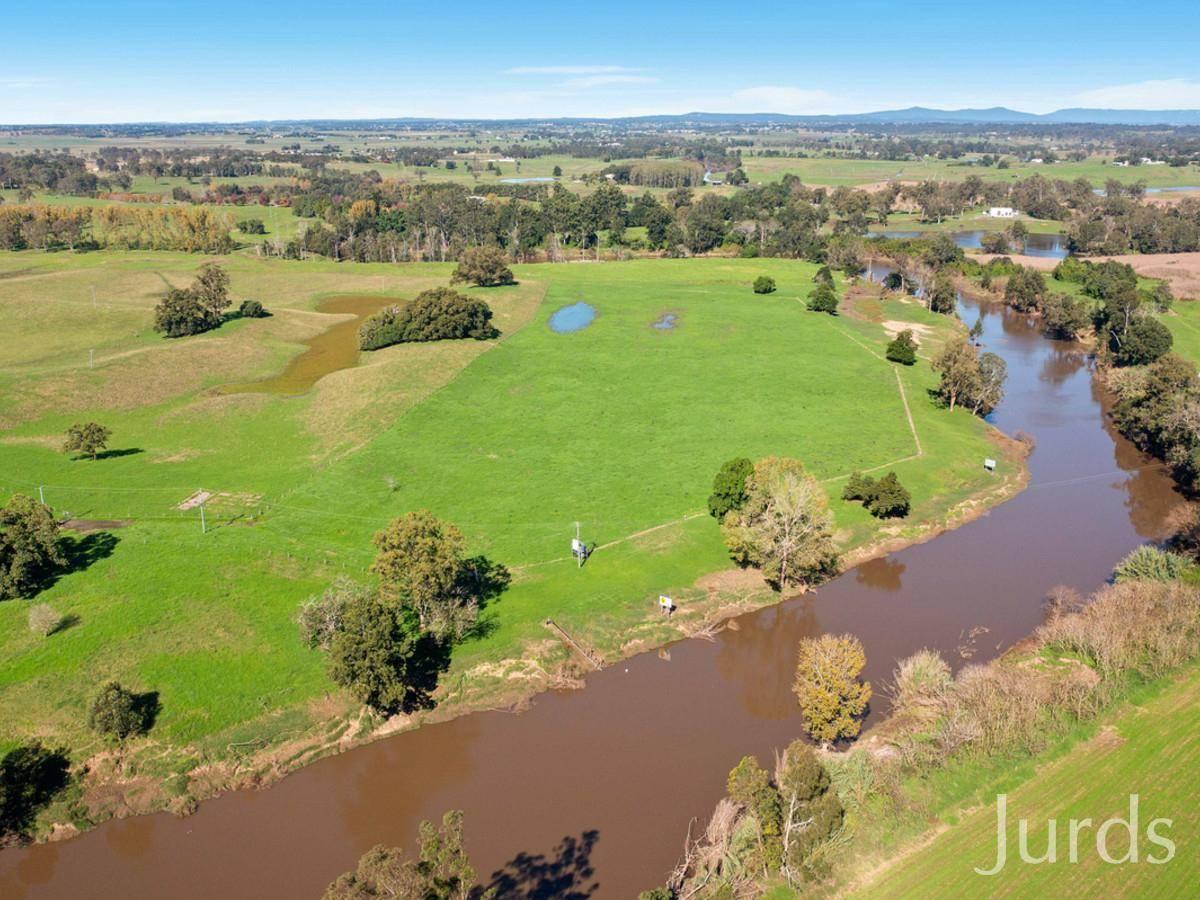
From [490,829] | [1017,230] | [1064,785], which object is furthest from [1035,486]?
[1017,230]

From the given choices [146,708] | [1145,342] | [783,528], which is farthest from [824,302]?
[146,708]

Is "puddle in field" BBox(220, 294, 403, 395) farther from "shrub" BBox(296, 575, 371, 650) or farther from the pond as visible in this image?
"shrub" BBox(296, 575, 371, 650)

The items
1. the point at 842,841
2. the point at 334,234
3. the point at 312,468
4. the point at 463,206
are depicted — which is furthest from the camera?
the point at 463,206

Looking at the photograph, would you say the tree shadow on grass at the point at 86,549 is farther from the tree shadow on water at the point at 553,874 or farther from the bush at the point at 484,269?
the bush at the point at 484,269

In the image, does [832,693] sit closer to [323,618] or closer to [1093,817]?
[1093,817]

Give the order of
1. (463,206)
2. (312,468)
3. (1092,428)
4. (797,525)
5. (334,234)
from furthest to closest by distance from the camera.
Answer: (463,206), (334,234), (1092,428), (312,468), (797,525)

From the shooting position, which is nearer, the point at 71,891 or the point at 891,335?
the point at 71,891

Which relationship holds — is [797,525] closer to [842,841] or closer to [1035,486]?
[842,841]
